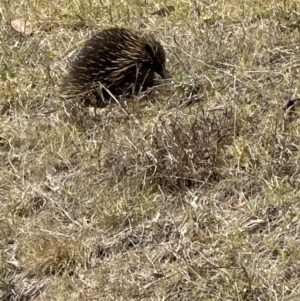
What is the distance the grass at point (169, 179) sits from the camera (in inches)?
154

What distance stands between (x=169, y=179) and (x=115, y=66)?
57.4 inches

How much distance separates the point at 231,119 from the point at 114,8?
7.28 ft

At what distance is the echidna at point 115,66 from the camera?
556cm

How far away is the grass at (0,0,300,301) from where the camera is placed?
392 centimetres

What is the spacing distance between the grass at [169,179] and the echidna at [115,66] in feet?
0.52

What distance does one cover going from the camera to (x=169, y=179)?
4.41 meters

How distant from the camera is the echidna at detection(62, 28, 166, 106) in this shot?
5559mm

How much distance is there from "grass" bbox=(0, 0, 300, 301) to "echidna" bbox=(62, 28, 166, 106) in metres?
0.16

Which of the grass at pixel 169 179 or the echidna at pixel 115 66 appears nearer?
the grass at pixel 169 179

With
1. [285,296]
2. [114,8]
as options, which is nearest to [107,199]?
[285,296]

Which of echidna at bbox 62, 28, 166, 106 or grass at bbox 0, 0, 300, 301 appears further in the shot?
echidna at bbox 62, 28, 166, 106

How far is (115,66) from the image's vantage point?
222 inches

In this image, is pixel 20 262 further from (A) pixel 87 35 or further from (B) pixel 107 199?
(A) pixel 87 35

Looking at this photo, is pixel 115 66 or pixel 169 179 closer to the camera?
pixel 169 179
